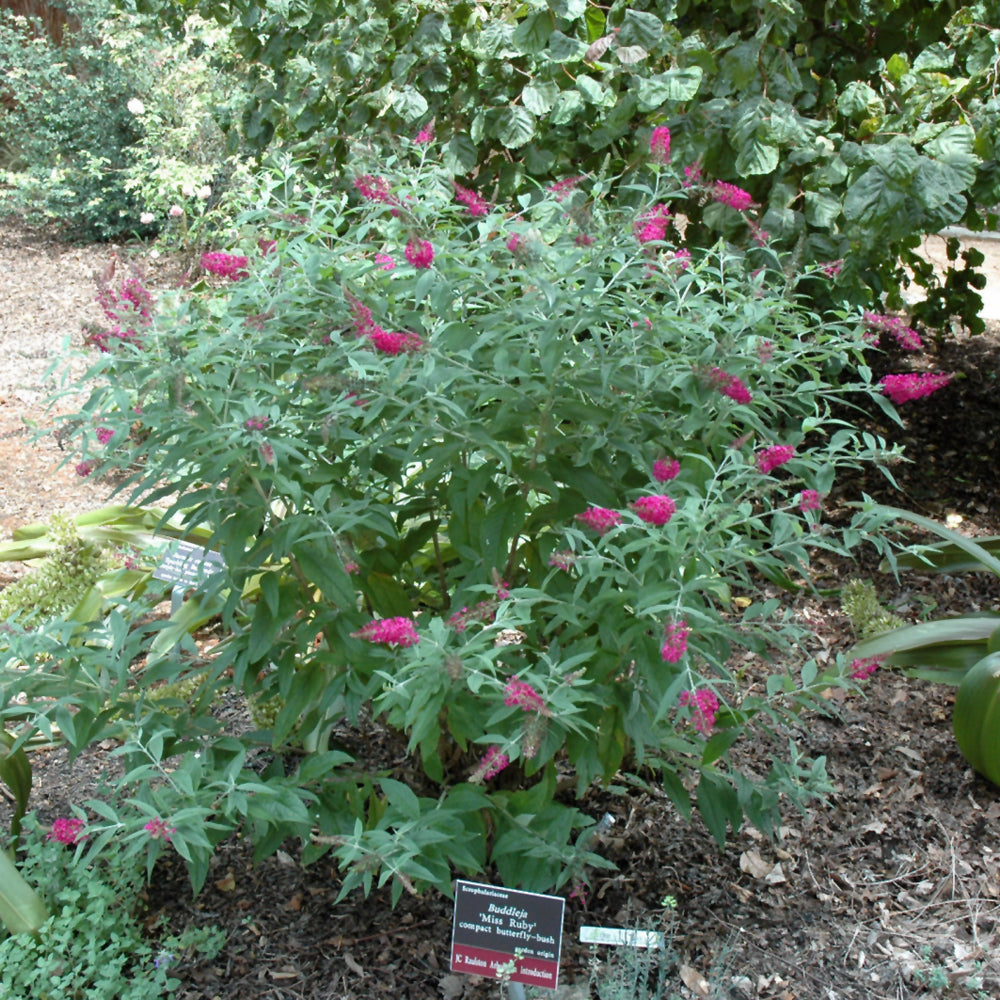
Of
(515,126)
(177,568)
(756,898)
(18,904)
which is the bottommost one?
(756,898)

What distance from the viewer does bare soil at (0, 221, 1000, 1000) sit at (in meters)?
1.94

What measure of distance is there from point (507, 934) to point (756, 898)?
26.4 inches

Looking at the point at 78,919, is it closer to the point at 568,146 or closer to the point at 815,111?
the point at 568,146

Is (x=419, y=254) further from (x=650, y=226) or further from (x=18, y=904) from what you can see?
(x=18, y=904)

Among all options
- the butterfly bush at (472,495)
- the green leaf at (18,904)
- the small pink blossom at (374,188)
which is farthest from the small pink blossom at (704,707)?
the green leaf at (18,904)

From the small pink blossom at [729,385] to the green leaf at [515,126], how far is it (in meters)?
1.60

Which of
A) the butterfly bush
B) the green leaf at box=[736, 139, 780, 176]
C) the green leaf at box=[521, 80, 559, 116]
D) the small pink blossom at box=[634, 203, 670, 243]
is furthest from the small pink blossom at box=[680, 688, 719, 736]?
the green leaf at box=[521, 80, 559, 116]

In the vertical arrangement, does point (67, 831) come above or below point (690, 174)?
below

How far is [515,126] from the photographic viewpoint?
298 cm

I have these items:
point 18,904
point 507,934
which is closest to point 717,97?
point 507,934

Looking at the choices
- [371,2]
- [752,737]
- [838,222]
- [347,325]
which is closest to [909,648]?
[752,737]

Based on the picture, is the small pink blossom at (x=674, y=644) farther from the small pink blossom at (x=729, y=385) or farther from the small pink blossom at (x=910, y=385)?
the small pink blossom at (x=910, y=385)

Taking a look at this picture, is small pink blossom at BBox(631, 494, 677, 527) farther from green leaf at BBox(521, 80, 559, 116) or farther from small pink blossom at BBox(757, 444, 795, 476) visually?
green leaf at BBox(521, 80, 559, 116)

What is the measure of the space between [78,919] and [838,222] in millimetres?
2464
